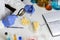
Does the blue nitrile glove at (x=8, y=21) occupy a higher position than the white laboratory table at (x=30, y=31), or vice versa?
the blue nitrile glove at (x=8, y=21)

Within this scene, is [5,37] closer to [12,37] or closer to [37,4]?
[12,37]

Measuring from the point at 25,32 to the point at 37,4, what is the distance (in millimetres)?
334

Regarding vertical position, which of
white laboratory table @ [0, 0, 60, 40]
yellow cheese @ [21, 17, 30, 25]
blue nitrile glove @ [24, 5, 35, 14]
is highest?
blue nitrile glove @ [24, 5, 35, 14]

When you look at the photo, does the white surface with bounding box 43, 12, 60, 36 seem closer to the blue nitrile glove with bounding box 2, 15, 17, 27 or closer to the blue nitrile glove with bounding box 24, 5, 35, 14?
the blue nitrile glove with bounding box 24, 5, 35, 14

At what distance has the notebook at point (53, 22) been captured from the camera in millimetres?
1180

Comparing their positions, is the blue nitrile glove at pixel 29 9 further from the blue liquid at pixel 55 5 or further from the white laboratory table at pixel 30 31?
the blue liquid at pixel 55 5

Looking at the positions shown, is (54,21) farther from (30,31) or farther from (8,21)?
(8,21)

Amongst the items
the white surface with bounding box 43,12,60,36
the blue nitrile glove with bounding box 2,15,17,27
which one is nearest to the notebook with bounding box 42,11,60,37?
the white surface with bounding box 43,12,60,36

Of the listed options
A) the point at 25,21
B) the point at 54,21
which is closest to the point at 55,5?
the point at 54,21

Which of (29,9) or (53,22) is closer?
(53,22)

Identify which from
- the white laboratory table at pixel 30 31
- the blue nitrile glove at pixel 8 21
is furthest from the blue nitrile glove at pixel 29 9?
the blue nitrile glove at pixel 8 21

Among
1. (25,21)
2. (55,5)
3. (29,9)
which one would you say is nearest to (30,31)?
(25,21)

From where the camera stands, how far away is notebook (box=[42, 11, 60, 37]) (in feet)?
3.87

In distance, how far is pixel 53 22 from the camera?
4.09 ft
